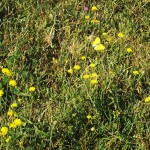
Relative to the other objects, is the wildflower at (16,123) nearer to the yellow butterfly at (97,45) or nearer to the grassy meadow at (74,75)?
the grassy meadow at (74,75)

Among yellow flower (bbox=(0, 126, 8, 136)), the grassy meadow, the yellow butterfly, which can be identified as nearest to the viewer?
yellow flower (bbox=(0, 126, 8, 136))

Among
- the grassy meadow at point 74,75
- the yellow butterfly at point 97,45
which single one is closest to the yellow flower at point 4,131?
the grassy meadow at point 74,75

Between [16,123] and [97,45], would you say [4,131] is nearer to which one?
[16,123]

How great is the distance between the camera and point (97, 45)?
3473mm

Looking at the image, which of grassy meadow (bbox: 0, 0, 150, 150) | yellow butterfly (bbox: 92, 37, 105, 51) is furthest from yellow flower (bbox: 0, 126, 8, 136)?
yellow butterfly (bbox: 92, 37, 105, 51)

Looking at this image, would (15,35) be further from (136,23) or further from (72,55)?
(136,23)

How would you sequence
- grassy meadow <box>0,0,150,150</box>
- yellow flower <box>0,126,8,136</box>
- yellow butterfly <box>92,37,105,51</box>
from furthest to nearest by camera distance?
yellow butterfly <box>92,37,105,51</box>, grassy meadow <box>0,0,150,150</box>, yellow flower <box>0,126,8,136</box>

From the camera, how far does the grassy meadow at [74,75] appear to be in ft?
8.61

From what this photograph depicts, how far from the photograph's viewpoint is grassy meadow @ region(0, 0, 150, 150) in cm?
262

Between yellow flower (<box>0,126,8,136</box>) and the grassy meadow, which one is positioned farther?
the grassy meadow

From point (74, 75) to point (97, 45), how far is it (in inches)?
17.3

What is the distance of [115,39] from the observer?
3623mm

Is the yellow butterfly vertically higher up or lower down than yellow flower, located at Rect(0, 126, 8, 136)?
higher up

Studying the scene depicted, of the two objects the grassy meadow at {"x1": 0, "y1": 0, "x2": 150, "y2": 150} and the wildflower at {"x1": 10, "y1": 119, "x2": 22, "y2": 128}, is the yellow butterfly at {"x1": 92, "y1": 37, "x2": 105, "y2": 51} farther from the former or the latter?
the wildflower at {"x1": 10, "y1": 119, "x2": 22, "y2": 128}
